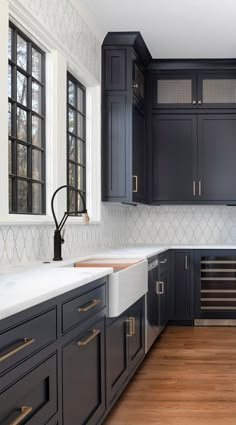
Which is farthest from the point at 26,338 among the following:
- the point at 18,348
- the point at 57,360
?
the point at 57,360

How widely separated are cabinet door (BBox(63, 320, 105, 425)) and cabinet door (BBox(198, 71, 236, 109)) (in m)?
3.84

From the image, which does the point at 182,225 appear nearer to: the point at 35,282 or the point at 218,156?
the point at 218,156

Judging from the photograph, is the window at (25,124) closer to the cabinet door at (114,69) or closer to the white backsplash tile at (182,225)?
the cabinet door at (114,69)

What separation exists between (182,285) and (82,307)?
3552 millimetres

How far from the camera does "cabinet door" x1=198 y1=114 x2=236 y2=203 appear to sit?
629 centimetres

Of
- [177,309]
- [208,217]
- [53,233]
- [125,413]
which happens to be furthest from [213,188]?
[125,413]

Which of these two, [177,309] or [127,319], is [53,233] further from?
[177,309]

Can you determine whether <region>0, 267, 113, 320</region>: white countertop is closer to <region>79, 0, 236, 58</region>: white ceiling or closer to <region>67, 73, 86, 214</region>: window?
<region>67, 73, 86, 214</region>: window

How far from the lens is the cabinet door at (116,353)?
3.13 metres

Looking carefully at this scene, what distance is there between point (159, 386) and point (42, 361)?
6.56ft

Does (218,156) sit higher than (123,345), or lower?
higher

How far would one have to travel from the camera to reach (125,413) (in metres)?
3.29

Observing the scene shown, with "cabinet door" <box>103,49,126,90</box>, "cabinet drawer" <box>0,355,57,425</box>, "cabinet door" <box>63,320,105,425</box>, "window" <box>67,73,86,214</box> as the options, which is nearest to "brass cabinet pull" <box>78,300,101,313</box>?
"cabinet door" <box>63,320,105,425</box>

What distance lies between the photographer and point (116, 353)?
11.0ft
